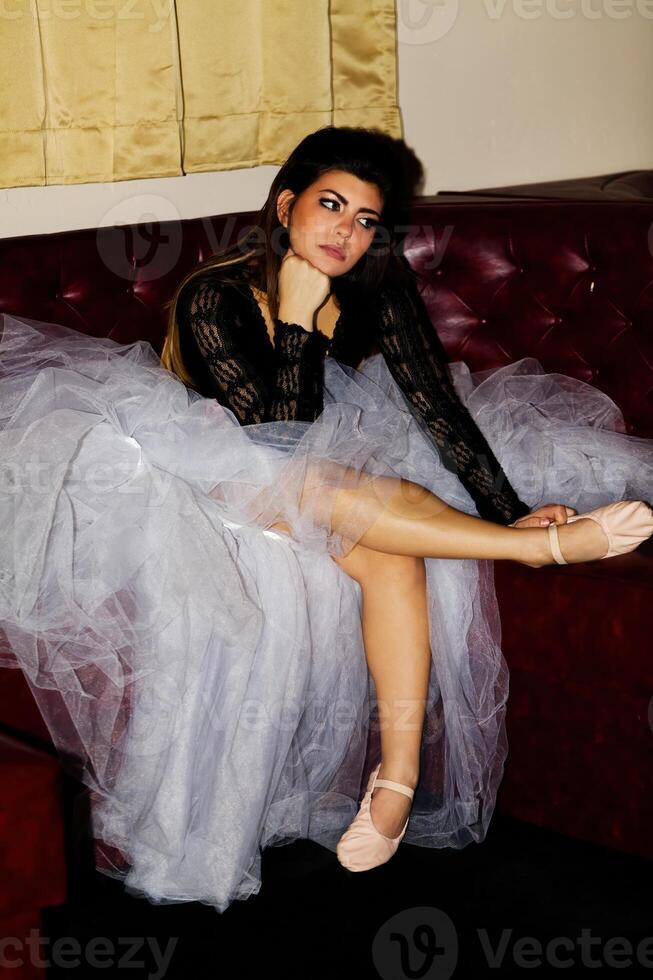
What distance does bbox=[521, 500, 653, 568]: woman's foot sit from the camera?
1.76m

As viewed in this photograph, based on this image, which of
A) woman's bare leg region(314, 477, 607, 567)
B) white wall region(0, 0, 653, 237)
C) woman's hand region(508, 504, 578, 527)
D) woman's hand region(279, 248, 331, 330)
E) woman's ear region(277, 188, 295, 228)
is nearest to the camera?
woman's bare leg region(314, 477, 607, 567)

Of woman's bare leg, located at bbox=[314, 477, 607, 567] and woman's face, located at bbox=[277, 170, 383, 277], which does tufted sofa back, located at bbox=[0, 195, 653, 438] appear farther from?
woman's bare leg, located at bbox=[314, 477, 607, 567]

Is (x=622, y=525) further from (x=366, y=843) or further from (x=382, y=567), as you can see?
(x=366, y=843)

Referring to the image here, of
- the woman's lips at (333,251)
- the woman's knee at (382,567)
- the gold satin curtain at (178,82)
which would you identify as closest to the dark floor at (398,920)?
the woman's knee at (382,567)

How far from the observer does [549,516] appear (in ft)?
6.46

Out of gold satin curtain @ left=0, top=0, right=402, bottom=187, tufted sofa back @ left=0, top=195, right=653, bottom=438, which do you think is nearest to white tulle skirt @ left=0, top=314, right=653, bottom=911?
tufted sofa back @ left=0, top=195, right=653, bottom=438

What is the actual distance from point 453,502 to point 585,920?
756mm

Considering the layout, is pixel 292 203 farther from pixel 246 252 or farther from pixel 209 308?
pixel 209 308

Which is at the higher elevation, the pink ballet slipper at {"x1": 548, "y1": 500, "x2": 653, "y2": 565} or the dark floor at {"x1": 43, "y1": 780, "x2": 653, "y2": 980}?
the pink ballet slipper at {"x1": 548, "y1": 500, "x2": 653, "y2": 565}

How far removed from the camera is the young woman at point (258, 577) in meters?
1.75

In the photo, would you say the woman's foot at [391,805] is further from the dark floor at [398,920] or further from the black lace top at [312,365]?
the black lace top at [312,365]

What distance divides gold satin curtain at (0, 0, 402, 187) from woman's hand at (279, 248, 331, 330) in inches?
28.4

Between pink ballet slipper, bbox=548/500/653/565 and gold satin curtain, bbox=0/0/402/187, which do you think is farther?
gold satin curtain, bbox=0/0/402/187

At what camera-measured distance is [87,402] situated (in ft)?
6.12
